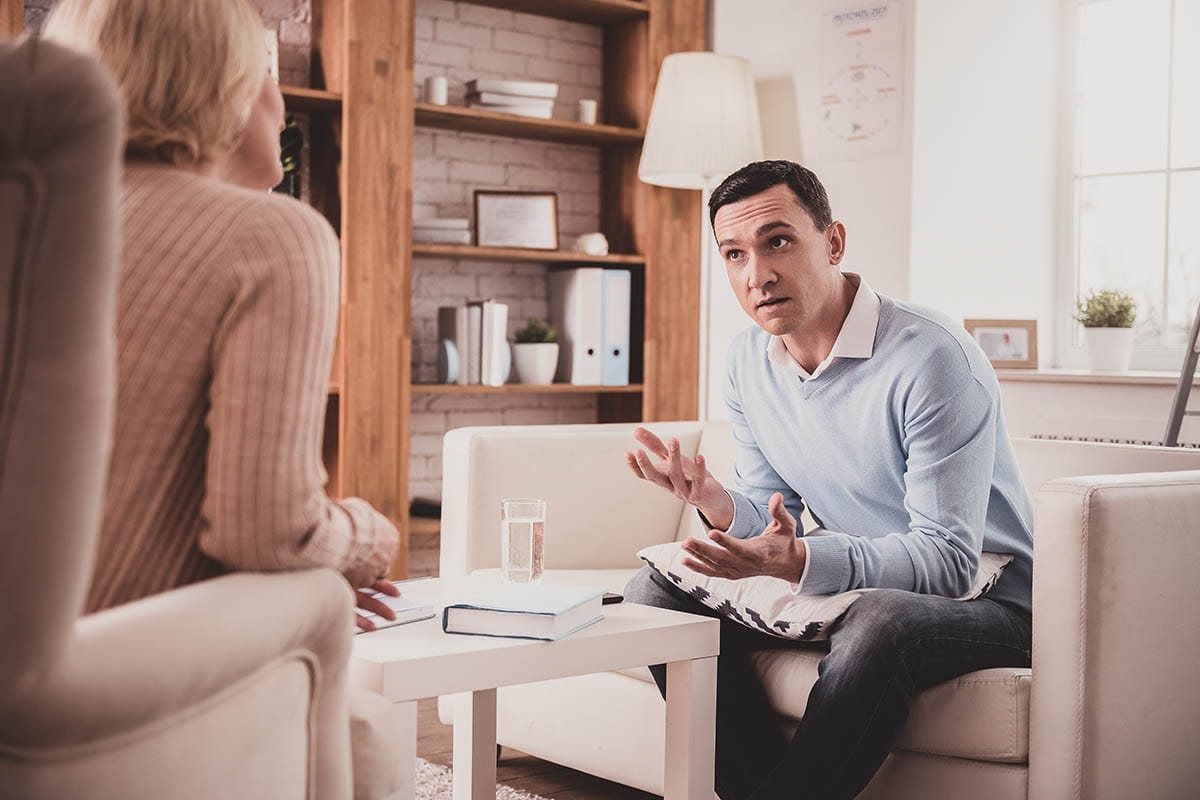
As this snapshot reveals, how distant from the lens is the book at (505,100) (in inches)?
171

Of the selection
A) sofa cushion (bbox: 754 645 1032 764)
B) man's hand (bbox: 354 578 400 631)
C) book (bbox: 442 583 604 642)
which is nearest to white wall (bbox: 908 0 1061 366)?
sofa cushion (bbox: 754 645 1032 764)

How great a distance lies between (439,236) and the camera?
4293 mm

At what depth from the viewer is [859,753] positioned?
6.28 ft

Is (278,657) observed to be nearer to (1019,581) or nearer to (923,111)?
(1019,581)

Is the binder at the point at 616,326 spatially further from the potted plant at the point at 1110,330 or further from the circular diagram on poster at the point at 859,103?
the potted plant at the point at 1110,330

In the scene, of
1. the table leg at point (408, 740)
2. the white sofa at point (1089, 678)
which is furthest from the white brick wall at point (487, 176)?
the table leg at point (408, 740)

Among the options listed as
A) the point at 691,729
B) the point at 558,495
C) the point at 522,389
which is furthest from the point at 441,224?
the point at 691,729

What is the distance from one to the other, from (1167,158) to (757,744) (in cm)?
258

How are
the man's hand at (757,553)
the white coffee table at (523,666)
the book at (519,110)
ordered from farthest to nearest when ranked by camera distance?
the book at (519,110)
the man's hand at (757,553)
the white coffee table at (523,666)

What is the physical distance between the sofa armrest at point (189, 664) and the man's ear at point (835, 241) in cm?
135

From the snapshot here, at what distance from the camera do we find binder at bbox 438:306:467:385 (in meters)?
4.31

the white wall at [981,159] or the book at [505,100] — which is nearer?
the white wall at [981,159]

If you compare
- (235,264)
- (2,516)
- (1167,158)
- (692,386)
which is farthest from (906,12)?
(2,516)

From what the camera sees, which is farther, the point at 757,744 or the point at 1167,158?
the point at 1167,158
